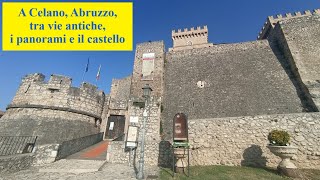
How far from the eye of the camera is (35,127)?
1139cm

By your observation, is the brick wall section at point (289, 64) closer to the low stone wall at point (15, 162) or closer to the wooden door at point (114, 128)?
the wooden door at point (114, 128)

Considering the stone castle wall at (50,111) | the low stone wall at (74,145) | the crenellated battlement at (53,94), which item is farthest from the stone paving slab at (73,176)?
the crenellated battlement at (53,94)

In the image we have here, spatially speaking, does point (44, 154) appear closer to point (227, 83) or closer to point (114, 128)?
point (114, 128)

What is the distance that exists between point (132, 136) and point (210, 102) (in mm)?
8428

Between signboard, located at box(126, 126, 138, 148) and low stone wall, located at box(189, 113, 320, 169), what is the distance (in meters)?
2.97

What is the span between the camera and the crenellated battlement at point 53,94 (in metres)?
12.6

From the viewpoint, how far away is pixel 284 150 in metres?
5.89

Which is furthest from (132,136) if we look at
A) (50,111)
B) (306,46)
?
(306,46)

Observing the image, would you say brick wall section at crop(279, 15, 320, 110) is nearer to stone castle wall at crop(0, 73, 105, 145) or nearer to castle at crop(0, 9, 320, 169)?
castle at crop(0, 9, 320, 169)

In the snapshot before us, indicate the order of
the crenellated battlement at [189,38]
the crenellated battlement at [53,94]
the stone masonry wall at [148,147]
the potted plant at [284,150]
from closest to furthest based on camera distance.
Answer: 1. the potted plant at [284,150]
2. the stone masonry wall at [148,147]
3. the crenellated battlement at [53,94]
4. the crenellated battlement at [189,38]

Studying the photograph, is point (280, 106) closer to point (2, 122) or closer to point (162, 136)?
point (162, 136)

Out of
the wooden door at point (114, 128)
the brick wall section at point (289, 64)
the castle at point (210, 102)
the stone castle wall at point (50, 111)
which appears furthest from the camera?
the wooden door at point (114, 128)

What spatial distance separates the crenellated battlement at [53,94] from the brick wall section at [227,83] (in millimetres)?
7567

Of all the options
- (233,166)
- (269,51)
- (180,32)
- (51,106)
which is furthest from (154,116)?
(180,32)
